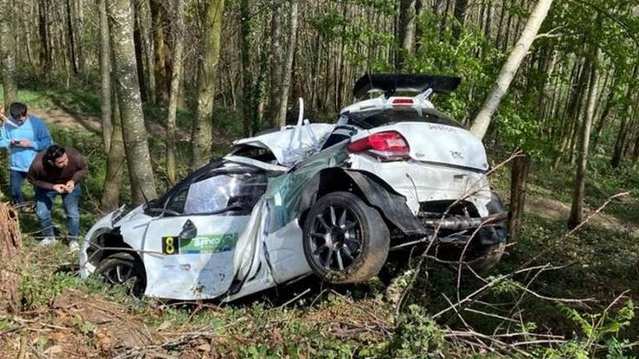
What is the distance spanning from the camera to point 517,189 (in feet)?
40.8

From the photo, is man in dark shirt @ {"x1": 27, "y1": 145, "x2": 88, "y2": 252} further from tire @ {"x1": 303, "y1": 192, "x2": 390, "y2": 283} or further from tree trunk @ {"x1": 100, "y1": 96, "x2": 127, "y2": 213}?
tire @ {"x1": 303, "y1": 192, "x2": 390, "y2": 283}

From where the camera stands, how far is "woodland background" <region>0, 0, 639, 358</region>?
4312 mm

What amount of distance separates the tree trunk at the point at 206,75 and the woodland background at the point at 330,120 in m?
0.03

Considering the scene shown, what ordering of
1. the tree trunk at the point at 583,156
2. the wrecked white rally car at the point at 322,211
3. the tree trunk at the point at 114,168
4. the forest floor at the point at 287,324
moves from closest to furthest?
the forest floor at the point at 287,324 → the wrecked white rally car at the point at 322,211 → the tree trunk at the point at 114,168 → the tree trunk at the point at 583,156

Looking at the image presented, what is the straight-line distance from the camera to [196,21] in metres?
22.3

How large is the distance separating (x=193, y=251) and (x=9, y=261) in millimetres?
2117

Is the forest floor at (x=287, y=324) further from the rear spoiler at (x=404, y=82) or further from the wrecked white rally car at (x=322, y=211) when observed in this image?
the rear spoiler at (x=404, y=82)

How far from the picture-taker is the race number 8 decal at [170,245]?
632 centimetres

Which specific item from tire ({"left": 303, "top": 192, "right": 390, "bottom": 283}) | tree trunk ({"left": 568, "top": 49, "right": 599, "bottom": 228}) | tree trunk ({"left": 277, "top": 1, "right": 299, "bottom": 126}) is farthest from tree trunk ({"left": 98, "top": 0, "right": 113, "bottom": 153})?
tree trunk ({"left": 568, "top": 49, "right": 599, "bottom": 228})

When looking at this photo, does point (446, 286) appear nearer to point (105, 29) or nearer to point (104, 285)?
point (104, 285)

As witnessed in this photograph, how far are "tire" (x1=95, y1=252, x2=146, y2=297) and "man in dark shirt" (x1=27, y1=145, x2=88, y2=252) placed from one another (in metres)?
1.50

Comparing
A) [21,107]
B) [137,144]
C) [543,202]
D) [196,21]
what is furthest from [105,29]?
[543,202]

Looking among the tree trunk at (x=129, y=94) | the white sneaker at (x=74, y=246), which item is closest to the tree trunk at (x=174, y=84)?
the white sneaker at (x=74, y=246)

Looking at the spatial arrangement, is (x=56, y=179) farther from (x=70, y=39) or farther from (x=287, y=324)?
(x=70, y=39)
